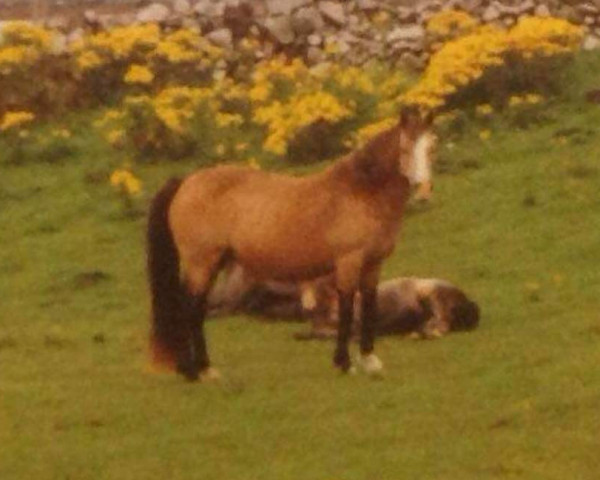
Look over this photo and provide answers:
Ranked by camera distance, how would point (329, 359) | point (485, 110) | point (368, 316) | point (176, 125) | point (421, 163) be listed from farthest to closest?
1. point (485, 110)
2. point (176, 125)
3. point (329, 359)
4. point (368, 316)
5. point (421, 163)

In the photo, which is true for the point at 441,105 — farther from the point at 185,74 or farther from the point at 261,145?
the point at 185,74

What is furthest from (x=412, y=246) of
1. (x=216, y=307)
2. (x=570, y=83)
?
(x=570, y=83)

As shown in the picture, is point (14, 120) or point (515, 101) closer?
point (515, 101)

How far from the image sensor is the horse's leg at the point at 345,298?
43.3 feet

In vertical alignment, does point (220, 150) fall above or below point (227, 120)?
below

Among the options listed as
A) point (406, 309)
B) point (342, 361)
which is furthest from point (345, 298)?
point (406, 309)

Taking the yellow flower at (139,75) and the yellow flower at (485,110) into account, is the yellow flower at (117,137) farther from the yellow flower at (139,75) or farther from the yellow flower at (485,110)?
the yellow flower at (485,110)

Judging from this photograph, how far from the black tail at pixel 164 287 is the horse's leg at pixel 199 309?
0.19ft

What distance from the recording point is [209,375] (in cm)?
1319

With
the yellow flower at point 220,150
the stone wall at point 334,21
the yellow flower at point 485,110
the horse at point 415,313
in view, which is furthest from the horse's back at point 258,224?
the stone wall at point 334,21

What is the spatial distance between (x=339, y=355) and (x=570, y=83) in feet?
36.5

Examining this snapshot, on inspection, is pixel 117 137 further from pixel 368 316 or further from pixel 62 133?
pixel 368 316

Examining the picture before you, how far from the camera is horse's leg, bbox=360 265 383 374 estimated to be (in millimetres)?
13406

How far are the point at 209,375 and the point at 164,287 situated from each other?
601 mm
